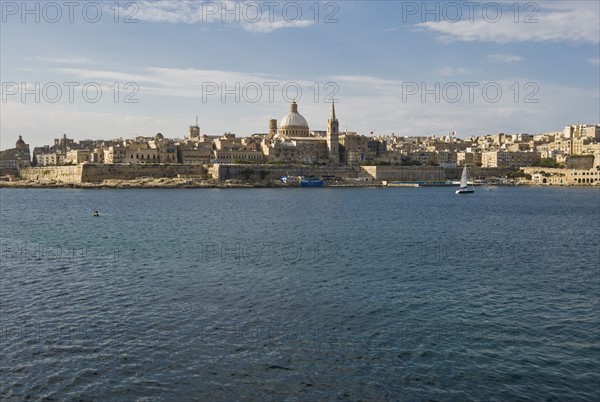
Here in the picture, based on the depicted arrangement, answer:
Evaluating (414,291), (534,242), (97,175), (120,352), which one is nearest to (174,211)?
(534,242)

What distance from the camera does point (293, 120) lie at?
10450 cm

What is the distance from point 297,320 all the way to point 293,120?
3711 inches

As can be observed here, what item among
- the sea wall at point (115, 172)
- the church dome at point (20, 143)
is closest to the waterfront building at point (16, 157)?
the church dome at point (20, 143)

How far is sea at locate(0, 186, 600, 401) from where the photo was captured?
8.62 metres

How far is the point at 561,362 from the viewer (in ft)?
31.0

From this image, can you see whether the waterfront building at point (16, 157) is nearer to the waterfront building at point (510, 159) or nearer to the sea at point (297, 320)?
the waterfront building at point (510, 159)

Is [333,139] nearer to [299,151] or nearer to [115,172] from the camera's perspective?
[299,151]

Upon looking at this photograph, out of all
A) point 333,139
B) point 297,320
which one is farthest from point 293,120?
point 297,320

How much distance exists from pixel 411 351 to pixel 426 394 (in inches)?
64.8

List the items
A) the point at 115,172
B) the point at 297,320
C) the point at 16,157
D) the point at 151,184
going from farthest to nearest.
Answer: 1. the point at 16,157
2. the point at 115,172
3. the point at 151,184
4. the point at 297,320

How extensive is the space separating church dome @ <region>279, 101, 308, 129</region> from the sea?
8132cm

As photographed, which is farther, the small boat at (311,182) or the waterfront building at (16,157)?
the waterfront building at (16,157)

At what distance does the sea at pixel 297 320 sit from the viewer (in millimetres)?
8625

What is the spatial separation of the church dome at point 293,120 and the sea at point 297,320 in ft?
267
